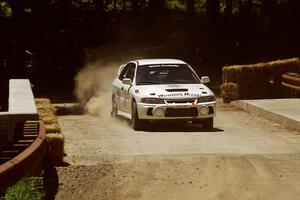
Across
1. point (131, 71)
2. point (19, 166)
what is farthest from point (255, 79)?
point (19, 166)

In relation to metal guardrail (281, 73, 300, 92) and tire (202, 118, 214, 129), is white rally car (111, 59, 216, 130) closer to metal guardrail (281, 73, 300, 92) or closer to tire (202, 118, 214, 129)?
tire (202, 118, 214, 129)

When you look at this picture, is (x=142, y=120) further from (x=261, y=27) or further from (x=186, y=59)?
(x=261, y=27)

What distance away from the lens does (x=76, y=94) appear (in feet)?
97.8

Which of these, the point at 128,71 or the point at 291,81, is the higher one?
the point at 128,71

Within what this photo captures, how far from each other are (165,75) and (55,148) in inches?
246

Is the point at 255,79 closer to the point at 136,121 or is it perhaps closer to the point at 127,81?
the point at 127,81

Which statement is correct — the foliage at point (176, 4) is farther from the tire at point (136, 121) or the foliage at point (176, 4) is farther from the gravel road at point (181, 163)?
the tire at point (136, 121)

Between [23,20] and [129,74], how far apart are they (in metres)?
18.3

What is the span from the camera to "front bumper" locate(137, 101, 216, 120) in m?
16.1

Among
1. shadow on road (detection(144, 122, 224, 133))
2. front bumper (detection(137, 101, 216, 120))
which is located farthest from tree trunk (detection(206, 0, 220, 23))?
front bumper (detection(137, 101, 216, 120))

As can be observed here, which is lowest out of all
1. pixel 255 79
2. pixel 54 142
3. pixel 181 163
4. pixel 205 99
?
pixel 255 79

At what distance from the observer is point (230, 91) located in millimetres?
23266

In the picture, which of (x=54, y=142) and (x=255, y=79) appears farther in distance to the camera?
(x=255, y=79)

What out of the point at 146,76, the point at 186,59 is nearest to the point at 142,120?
the point at 146,76
